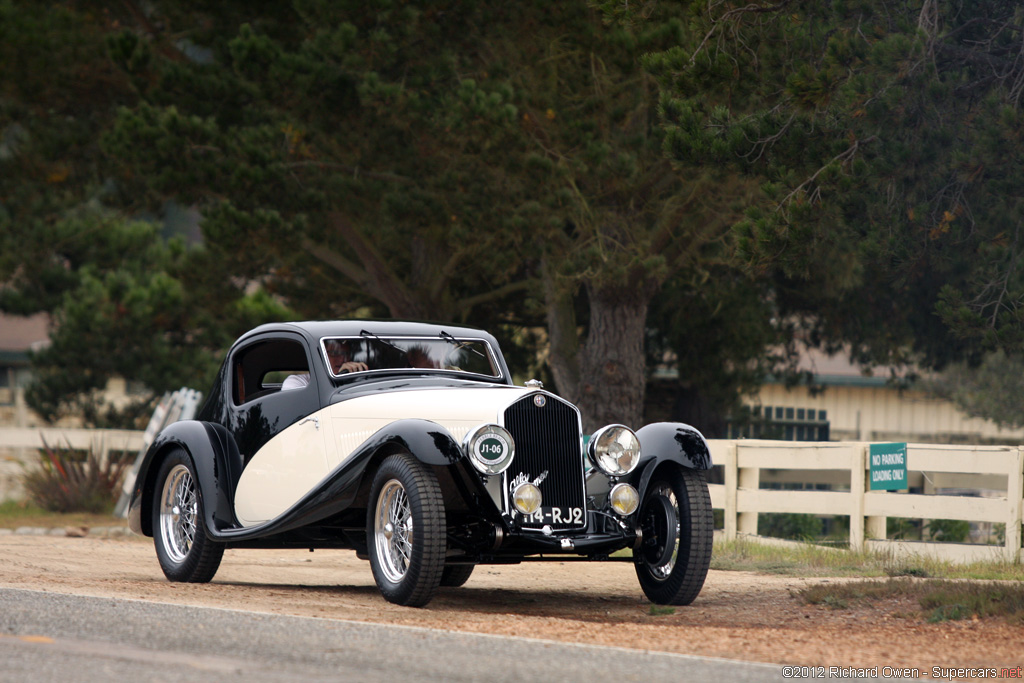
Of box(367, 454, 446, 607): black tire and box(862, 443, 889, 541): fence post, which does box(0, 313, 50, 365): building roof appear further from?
box(367, 454, 446, 607): black tire

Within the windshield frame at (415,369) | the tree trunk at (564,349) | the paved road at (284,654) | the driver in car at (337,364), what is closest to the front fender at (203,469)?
the driver in car at (337,364)

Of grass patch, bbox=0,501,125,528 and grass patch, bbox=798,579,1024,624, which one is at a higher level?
grass patch, bbox=798,579,1024,624

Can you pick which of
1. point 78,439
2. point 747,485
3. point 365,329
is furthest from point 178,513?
point 78,439

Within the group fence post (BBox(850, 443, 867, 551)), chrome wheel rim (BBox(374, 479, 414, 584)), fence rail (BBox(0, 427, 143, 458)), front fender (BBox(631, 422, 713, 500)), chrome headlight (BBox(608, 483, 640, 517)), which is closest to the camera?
chrome wheel rim (BBox(374, 479, 414, 584))

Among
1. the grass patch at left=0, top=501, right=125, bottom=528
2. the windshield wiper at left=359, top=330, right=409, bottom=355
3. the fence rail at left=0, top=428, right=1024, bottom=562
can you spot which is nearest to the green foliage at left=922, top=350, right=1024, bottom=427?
the fence rail at left=0, top=428, right=1024, bottom=562

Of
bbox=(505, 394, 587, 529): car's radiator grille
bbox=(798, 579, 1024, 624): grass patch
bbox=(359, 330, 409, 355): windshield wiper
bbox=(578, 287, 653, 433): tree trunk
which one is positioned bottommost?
bbox=(798, 579, 1024, 624): grass patch

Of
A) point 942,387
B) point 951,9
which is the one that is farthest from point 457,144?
point 942,387

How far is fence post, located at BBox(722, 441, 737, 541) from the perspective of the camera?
43.7ft

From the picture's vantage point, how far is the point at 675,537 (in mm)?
8727

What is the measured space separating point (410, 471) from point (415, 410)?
0.73 metres

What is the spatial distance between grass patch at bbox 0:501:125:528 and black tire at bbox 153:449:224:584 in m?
6.65

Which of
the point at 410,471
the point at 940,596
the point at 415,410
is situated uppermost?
the point at 415,410

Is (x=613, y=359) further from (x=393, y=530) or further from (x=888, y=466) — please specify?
(x=393, y=530)

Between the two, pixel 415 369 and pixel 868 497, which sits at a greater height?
pixel 415 369
